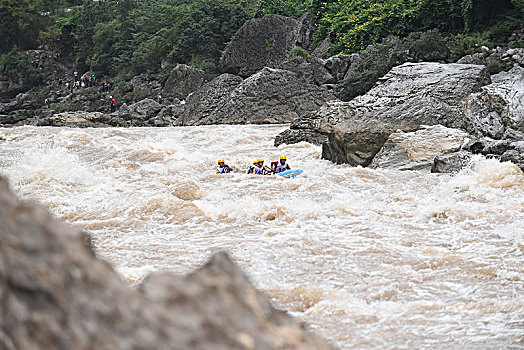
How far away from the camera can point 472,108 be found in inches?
454

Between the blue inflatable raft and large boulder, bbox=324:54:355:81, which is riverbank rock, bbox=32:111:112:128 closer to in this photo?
large boulder, bbox=324:54:355:81

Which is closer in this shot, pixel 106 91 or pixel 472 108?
pixel 472 108

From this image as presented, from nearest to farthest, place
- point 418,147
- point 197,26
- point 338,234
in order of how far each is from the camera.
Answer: point 338,234 < point 418,147 < point 197,26

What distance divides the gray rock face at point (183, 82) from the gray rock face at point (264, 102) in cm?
794

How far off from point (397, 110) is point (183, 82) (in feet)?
68.5

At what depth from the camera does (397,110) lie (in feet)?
38.5

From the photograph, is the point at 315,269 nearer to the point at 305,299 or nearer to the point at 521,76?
the point at 305,299

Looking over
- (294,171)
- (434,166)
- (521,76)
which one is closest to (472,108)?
(521,76)

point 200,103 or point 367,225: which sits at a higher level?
point 367,225

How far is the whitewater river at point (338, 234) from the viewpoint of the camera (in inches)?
145

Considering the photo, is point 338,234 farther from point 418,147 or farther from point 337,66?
point 337,66

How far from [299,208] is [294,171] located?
2769 millimetres

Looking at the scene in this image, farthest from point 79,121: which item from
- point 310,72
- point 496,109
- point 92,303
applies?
point 92,303

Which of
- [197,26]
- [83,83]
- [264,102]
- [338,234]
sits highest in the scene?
[338,234]
